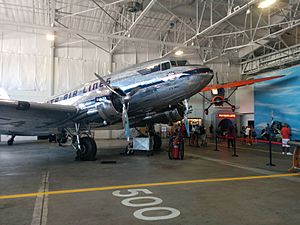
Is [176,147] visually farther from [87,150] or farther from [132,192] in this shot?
[132,192]

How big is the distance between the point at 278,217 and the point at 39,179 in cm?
626

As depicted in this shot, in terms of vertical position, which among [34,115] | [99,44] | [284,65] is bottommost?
[34,115]

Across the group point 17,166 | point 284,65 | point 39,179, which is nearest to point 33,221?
point 39,179

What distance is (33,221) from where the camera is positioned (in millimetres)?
3768

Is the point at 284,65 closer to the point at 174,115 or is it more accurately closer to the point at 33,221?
the point at 174,115

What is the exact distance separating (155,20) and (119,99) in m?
16.3

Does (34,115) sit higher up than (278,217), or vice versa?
(34,115)

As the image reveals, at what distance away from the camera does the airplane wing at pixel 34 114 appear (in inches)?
332

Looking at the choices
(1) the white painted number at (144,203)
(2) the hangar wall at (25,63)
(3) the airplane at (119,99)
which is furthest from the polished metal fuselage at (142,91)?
(2) the hangar wall at (25,63)

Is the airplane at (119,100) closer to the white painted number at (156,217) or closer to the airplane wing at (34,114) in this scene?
the airplane wing at (34,114)

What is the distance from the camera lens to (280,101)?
2327 cm

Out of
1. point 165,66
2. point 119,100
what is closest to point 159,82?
point 165,66

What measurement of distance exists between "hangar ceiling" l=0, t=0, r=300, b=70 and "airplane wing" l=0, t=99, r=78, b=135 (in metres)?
7.83

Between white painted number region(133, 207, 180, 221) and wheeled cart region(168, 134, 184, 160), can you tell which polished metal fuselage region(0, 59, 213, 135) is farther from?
white painted number region(133, 207, 180, 221)
